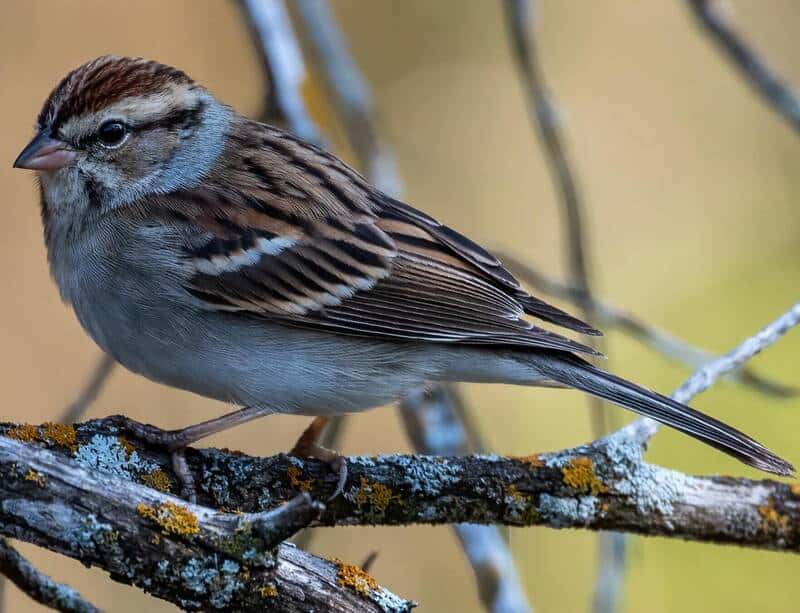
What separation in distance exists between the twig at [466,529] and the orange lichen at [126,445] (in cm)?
83

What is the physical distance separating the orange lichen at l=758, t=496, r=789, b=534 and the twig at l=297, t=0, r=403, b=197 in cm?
158

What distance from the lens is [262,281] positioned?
10.2 ft

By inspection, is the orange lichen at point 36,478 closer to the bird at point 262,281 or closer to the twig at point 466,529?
the bird at point 262,281

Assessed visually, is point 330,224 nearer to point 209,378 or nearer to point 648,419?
point 209,378

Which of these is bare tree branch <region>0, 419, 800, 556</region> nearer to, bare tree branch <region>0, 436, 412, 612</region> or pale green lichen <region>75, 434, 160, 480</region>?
pale green lichen <region>75, 434, 160, 480</region>

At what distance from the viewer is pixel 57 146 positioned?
314cm

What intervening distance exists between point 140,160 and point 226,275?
484mm

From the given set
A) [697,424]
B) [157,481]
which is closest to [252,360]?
[157,481]

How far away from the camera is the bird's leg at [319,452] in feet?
8.82

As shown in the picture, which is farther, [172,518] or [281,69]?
[281,69]

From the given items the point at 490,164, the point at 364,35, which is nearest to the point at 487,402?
the point at 490,164

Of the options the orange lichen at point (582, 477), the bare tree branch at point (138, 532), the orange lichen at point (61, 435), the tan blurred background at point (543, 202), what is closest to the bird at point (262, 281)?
the orange lichen at point (582, 477)

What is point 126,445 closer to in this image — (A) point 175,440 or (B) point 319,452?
(A) point 175,440

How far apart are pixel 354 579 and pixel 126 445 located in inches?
25.7
